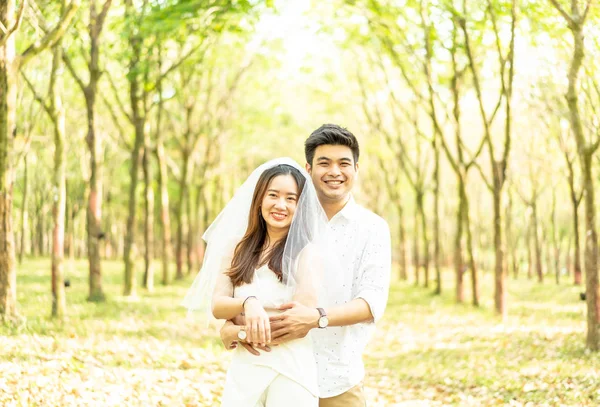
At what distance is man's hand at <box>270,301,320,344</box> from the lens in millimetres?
3262

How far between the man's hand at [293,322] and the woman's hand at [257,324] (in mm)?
45

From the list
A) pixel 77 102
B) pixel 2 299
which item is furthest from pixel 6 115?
pixel 77 102

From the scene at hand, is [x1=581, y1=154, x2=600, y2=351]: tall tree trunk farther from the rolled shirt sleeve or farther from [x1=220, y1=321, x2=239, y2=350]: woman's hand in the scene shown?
[x1=220, y1=321, x2=239, y2=350]: woman's hand

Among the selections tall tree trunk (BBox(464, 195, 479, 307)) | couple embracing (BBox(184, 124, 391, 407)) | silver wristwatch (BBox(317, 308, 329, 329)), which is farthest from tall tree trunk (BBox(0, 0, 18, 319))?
tall tree trunk (BBox(464, 195, 479, 307))

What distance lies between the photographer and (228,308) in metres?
3.40

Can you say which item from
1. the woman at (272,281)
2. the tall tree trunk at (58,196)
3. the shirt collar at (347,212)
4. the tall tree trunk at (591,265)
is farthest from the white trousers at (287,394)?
the tall tree trunk at (58,196)

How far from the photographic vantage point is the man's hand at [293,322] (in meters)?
3.26

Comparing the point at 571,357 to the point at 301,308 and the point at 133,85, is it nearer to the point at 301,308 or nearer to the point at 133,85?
the point at 301,308

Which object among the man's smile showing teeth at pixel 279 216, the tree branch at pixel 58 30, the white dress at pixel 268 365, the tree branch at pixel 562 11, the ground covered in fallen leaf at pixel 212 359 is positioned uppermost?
the tree branch at pixel 562 11

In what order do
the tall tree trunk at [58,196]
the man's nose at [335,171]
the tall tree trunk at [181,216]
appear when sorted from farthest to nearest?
the tall tree trunk at [181,216], the tall tree trunk at [58,196], the man's nose at [335,171]

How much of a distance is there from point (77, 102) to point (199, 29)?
15.4 meters

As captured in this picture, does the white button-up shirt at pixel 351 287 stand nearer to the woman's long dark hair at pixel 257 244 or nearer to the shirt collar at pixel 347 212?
the shirt collar at pixel 347 212

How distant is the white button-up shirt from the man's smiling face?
0.15 m

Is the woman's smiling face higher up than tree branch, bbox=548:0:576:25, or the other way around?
tree branch, bbox=548:0:576:25
